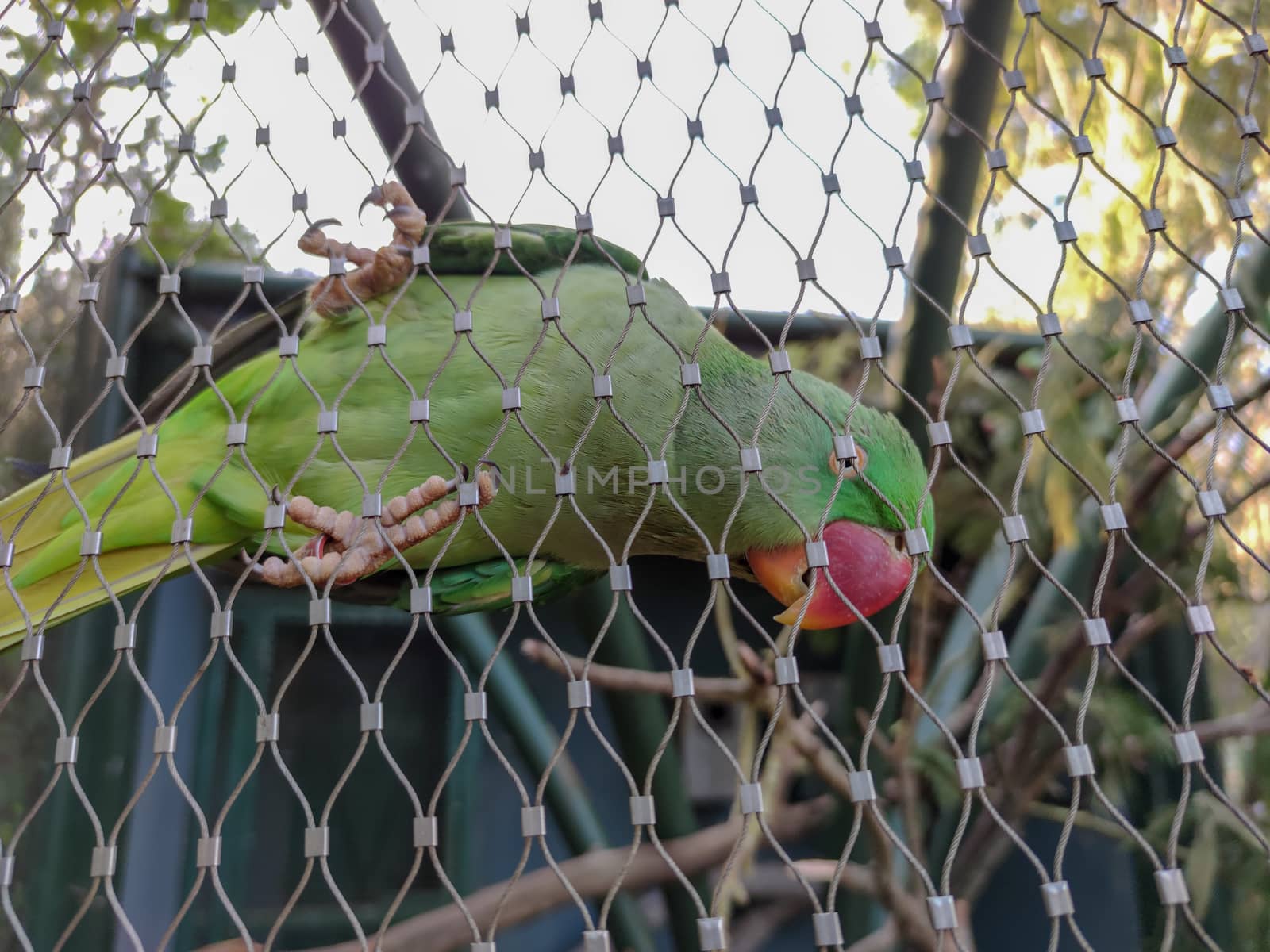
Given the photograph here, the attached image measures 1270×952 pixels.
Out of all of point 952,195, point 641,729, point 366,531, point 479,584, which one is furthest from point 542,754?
point 952,195

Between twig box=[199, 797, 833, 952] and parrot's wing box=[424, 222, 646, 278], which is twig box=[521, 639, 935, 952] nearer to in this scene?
twig box=[199, 797, 833, 952]

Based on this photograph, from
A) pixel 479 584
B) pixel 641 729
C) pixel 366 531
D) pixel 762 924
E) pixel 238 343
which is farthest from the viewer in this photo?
pixel 762 924

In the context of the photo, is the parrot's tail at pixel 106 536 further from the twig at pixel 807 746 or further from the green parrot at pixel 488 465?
the twig at pixel 807 746

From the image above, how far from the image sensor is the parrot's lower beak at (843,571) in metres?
1.67

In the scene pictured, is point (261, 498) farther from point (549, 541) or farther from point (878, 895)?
point (878, 895)

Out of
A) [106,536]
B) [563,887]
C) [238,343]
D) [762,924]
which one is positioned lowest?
[762,924]

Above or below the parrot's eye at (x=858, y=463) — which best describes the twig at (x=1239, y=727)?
below

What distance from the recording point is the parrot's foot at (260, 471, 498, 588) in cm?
158

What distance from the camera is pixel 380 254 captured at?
6.19ft

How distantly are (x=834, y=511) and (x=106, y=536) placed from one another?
1.45 m

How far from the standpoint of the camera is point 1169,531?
7.22ft

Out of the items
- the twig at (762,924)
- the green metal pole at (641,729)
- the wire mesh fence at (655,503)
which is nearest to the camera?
the wire mesh fence at (655,503)

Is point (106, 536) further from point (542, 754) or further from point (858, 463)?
point (858, 463)

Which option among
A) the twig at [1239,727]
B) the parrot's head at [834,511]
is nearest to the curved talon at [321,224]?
the parrot's head at [834,511]
